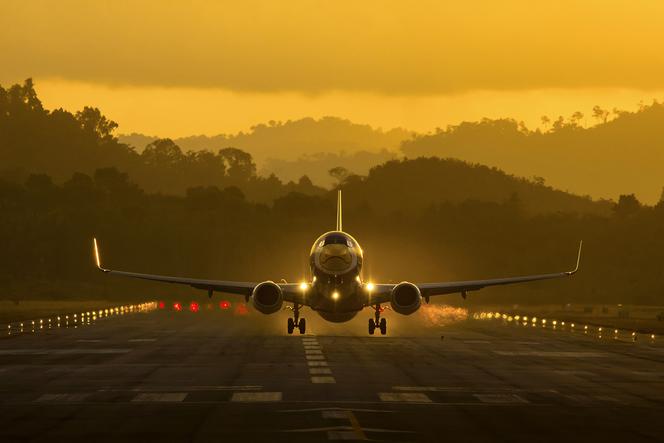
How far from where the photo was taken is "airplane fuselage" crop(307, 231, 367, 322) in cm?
5972

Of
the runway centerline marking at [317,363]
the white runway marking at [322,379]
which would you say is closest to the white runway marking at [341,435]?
the white runway marking at [322,379]

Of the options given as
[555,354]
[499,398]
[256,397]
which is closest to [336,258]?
[555,354]

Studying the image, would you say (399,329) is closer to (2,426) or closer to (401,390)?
(401,390)

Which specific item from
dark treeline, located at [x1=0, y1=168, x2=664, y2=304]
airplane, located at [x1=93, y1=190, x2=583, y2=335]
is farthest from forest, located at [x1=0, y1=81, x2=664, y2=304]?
airplane, located at [x1=93, y1=190, x2=583, y2=335]

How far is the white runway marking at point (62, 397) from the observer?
3419 cm

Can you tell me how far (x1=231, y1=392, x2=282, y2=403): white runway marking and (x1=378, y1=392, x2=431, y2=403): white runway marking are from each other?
111 inches

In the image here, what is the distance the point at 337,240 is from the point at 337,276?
207 cm

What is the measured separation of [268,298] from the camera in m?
61.0

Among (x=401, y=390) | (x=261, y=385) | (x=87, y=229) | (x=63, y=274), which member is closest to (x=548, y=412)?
(x=401, y=390)

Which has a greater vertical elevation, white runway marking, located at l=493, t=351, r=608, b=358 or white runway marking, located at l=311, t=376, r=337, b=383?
white runway marking, located at l=493, t=351, r=608, b=358

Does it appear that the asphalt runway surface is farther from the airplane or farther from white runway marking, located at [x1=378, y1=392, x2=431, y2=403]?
the airplane

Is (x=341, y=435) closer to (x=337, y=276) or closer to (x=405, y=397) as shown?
(x=405, y=397)

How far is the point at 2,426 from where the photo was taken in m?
28.0

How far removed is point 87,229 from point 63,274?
692 inches
